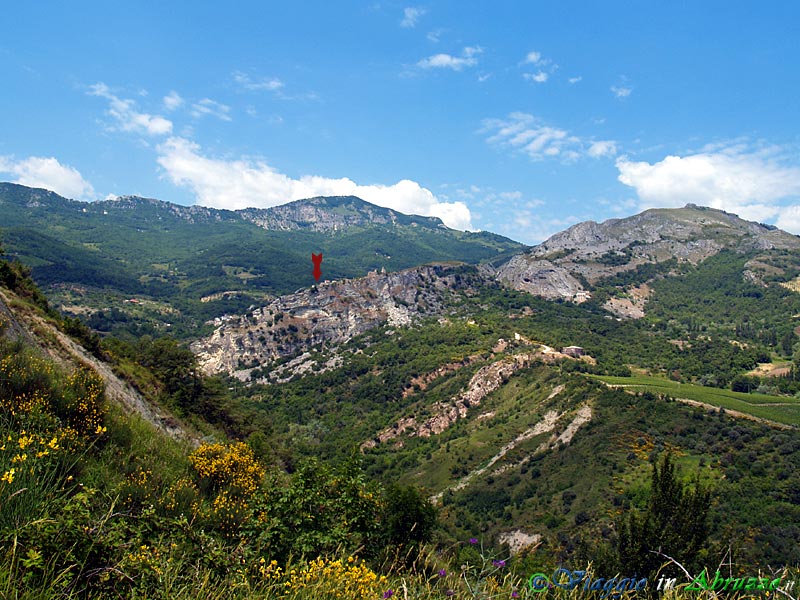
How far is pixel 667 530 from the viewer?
2414 cm

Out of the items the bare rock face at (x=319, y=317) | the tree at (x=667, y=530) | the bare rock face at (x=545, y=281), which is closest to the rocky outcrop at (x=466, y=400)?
the bare rock face at (x=319, y=317)

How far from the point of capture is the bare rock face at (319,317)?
407 feet

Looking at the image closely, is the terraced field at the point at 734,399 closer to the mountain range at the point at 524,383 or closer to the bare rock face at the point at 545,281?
the mountain range at the point at 524,383

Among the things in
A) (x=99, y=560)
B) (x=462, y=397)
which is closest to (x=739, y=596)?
(x=99, y=560)

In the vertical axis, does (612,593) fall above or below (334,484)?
above

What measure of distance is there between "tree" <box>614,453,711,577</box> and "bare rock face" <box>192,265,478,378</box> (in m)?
107

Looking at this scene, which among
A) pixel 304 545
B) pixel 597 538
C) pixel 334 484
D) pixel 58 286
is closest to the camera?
pixel 304 545

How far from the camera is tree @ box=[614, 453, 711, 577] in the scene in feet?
73.6

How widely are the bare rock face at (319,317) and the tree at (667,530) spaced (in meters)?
107

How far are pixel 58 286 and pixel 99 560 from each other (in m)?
218

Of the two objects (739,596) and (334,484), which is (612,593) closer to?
(739,596)

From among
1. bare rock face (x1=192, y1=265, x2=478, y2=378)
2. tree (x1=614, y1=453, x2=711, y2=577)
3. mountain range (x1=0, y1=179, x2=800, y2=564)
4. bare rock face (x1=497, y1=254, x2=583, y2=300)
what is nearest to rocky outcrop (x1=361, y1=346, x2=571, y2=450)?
mountain range (x1=0, y1=179, x2=800, y2=564)

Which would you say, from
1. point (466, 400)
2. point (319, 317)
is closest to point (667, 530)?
point (466, 400)

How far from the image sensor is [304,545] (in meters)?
5.10
